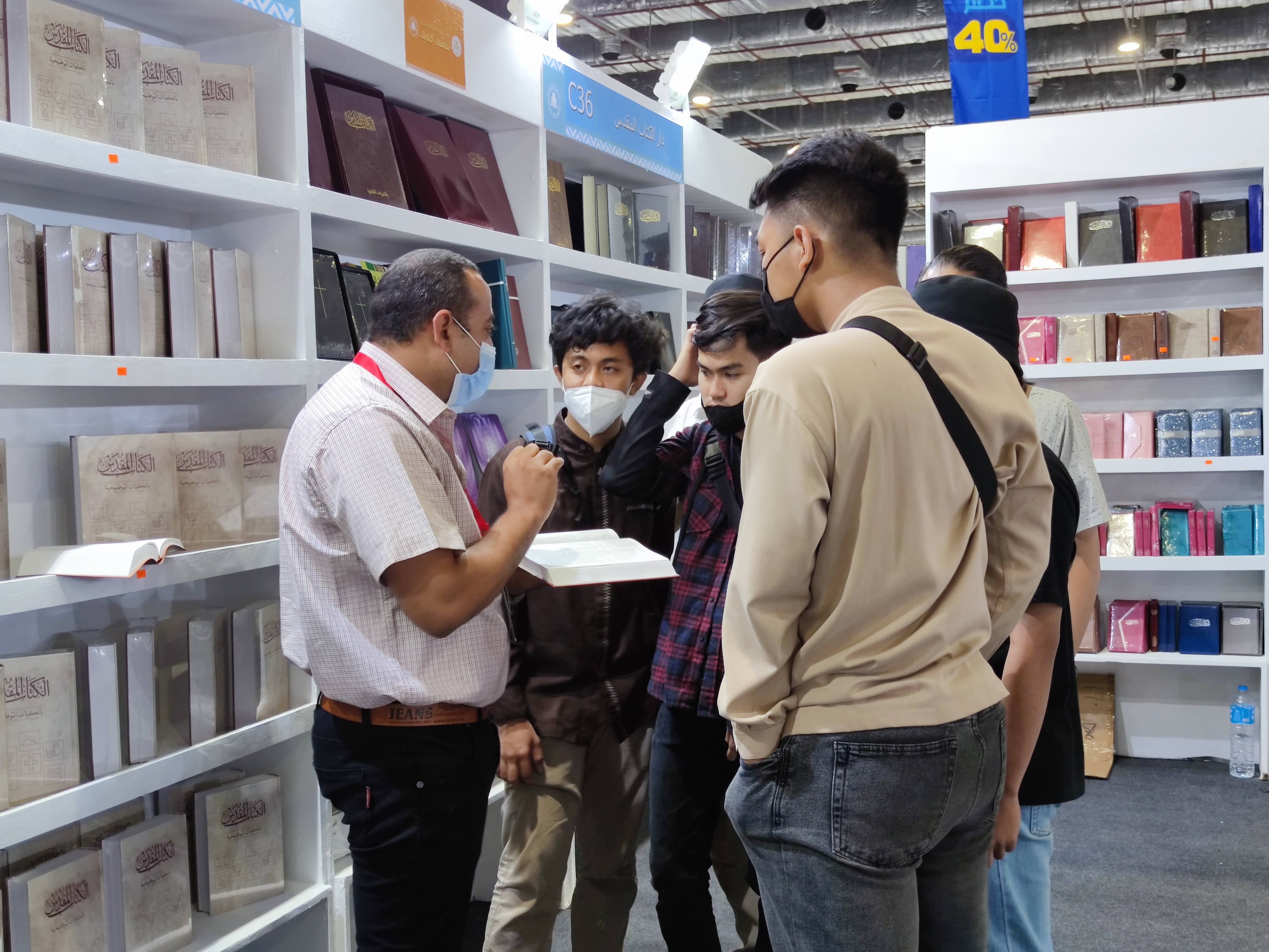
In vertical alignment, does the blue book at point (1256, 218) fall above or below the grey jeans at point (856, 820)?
above

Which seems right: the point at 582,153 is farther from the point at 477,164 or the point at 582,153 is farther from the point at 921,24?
the point at 921,24

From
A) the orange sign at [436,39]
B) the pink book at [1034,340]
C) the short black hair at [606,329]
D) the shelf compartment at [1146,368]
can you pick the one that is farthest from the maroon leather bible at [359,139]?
the pink book at [1034,340]

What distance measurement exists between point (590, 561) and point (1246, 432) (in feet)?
12.9

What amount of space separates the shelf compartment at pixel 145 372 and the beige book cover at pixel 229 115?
1.49 ft

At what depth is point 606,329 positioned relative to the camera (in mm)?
2299

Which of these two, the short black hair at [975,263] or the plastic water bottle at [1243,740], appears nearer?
the short black hair at [975,263]

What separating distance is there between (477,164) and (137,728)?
6.65 feet

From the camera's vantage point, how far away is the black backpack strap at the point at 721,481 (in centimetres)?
205

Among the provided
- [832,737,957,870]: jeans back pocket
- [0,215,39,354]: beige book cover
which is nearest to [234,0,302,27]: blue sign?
[0,215,39,354]: beige book cover

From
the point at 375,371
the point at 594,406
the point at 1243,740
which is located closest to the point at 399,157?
the point at 594,406

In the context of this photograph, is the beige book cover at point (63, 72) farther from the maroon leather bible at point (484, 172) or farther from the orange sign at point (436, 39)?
the maroon leather bible at point (484, 172)

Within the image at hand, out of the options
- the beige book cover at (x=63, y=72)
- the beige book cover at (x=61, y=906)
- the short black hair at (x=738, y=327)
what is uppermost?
the beige book cover at (x=63, y=72)

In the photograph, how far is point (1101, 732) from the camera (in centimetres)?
473

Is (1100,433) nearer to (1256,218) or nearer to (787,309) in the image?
(1256,218)
